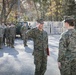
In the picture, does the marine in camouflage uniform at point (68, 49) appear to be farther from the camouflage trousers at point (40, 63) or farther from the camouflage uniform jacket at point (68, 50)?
the camouflage trousers at point (40, 63)

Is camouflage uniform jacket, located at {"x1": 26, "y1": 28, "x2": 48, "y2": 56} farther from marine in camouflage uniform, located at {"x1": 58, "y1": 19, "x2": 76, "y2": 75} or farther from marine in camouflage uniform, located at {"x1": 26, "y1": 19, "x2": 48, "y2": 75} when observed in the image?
marine in camouflage uniform, located at {"x1": 58, "y1": 19, "x2": 76, "y2": 75}

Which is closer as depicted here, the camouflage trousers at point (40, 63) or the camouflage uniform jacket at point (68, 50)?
the camouflage uniform jacket at point (68, 50)

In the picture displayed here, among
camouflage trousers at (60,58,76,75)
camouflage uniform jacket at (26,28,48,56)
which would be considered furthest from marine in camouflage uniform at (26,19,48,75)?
camouflage trousers at (60,58,76,75)

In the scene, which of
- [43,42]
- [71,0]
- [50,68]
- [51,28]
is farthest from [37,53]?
[71,0]

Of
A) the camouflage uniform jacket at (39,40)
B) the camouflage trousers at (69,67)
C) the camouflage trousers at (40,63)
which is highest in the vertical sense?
the camouflage uniform jacket at (39,40)

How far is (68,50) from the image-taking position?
626 centimetres

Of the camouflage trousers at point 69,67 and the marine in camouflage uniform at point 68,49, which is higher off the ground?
the marine in camouflage uniform at point 68,49

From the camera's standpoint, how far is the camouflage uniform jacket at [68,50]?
6.23 metres

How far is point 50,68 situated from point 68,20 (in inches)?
217

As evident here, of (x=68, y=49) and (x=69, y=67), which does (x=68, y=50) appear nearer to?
(x=68, y=49)

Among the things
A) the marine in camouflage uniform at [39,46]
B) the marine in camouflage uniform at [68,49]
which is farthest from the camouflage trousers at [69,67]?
the marine in camouflage uniform at [39,46]

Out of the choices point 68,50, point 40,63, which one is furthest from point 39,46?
point 68,50

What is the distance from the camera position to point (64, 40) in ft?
20.4

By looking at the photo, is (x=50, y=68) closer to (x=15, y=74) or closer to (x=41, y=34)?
(x=15, y=74)
